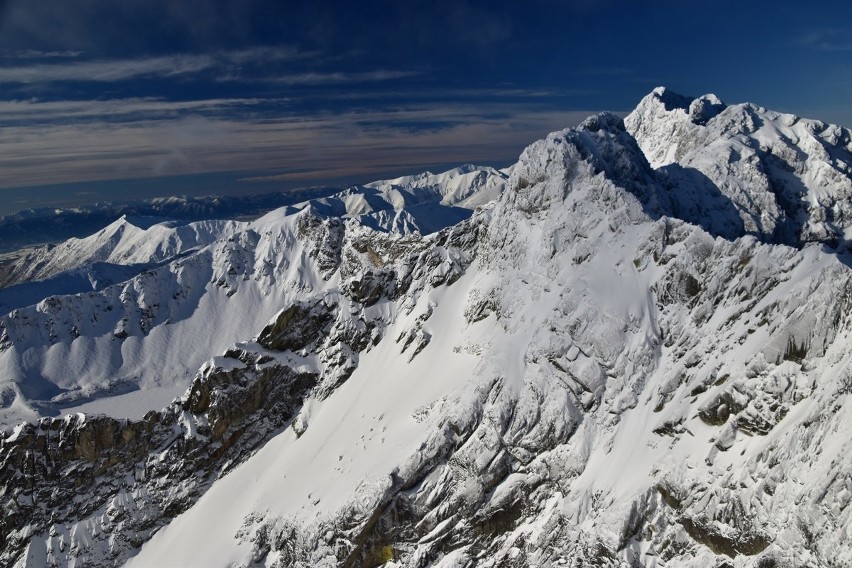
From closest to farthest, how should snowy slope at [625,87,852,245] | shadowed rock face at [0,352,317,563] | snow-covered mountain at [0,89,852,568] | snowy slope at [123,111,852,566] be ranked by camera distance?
snowy slope at [123,111,852,566], snow-covered mountain at [0,89,852,568], shadowed rock face at [0,352,317,563], snowy slope at [625,87,852,245]

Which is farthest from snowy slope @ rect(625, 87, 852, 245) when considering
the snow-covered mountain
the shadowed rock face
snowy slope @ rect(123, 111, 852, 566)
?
the shadowed rock face

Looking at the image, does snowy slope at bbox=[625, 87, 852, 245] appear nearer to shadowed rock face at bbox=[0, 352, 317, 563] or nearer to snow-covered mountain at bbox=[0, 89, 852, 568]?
snow-covered mountain at bbox=[0, 89, 852, 568]

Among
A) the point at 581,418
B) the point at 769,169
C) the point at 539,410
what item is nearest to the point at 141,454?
the point at 539,410

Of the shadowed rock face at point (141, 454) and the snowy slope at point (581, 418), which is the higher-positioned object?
the snowy slope at point (581, 418)

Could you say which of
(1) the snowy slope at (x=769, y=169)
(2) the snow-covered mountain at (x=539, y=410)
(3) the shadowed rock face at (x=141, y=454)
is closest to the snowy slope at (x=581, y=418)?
(2) the snow-covered mountain at (x=539, y=410)

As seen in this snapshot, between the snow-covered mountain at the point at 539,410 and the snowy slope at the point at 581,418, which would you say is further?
the snow-covered mountain at the point at 539,410

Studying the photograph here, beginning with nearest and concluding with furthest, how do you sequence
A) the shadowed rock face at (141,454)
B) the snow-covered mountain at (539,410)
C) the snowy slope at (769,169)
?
1. the snow-covered mountain at (539,410)
2. the shadowed rock face at (141,454)
3. the snowy slope at (769,169)

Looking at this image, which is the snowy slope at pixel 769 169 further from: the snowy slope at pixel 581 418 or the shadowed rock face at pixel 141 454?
the shadowed rock face at pixel 141 454

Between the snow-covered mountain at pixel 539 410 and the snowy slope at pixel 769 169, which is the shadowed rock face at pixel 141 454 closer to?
the snow-covered mountain at pixel 539 410

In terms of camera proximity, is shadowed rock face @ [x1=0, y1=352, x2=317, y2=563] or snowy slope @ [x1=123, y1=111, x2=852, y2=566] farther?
shadowed rock face @ [x1=0, y1=352, x2=317, y2=563]

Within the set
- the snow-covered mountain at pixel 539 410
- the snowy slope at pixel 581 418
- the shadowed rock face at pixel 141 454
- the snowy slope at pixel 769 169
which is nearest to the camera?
the snowy slope at pixel 581 418
